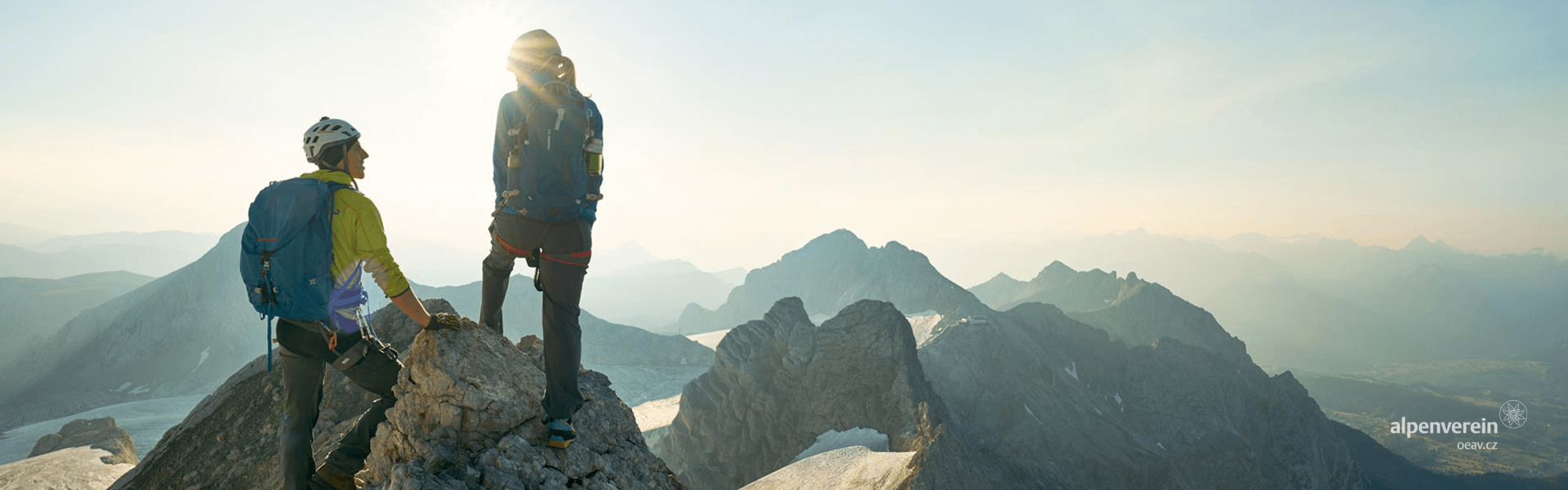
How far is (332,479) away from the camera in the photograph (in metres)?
6.68

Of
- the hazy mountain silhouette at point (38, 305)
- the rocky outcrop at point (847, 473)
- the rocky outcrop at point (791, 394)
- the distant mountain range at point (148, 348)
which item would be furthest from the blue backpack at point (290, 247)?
the hazy mountain silhouette at point (38, 305)

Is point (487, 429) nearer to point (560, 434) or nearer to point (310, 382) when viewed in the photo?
point (560, 434)

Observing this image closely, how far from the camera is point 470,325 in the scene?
7.13 metres

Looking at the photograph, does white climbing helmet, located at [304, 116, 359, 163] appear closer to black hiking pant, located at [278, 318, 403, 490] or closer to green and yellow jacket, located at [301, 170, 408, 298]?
green and yellow jacket, located at [301, 170, 408, 298]

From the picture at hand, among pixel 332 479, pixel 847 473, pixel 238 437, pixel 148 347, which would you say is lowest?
pixel 148 347

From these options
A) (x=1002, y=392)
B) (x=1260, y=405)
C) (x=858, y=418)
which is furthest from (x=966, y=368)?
(x=1260, y=405)

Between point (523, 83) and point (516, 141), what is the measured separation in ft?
1.95

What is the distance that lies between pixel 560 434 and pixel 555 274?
1.61 meters

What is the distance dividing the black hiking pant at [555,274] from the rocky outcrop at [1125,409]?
6572 cm

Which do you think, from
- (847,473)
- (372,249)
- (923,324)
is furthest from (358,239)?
(923,324)

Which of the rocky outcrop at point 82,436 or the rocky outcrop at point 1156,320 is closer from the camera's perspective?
the rocky outcrop at point 82,436

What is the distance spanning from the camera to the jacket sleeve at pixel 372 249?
6.02 m

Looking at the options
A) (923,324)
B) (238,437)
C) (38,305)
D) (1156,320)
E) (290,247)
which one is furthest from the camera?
(1156,320)

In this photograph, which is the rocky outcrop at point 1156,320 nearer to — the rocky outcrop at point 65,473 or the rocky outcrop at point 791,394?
the rocky outcrop at point 791,394
